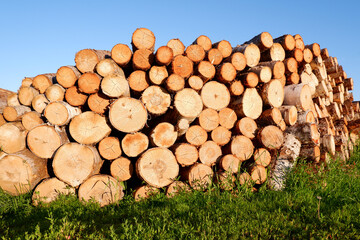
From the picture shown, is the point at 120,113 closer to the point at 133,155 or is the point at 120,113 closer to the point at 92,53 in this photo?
the point at 133,155

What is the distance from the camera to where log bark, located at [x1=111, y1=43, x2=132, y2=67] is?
4273mm

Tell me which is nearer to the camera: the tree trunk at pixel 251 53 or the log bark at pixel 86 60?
the log bark at pixel 86 60

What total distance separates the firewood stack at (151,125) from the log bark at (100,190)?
0.6 inches

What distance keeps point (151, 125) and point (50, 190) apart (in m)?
2.00

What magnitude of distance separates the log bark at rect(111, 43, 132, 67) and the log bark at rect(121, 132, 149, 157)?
1.37m

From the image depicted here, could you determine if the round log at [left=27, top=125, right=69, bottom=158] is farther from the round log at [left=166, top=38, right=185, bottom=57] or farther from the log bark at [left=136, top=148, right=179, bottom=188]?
the round log at [left=166, top=38, right=185, bottom=57]

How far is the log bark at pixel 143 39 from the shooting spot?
432cm

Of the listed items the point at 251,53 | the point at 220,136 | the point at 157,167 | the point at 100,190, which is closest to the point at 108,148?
the point at 100,190

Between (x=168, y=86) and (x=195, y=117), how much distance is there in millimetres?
709

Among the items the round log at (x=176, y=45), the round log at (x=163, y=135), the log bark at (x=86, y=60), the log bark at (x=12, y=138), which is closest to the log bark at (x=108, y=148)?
the round log at (x=163, y=135)

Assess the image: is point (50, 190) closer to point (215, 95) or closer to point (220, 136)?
point (220, 136)

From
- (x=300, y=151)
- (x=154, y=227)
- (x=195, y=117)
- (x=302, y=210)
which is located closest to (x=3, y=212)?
(x=154, y=227)

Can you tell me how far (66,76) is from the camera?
14.1ft

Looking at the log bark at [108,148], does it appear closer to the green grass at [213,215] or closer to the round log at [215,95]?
the green grass at [213,215]
